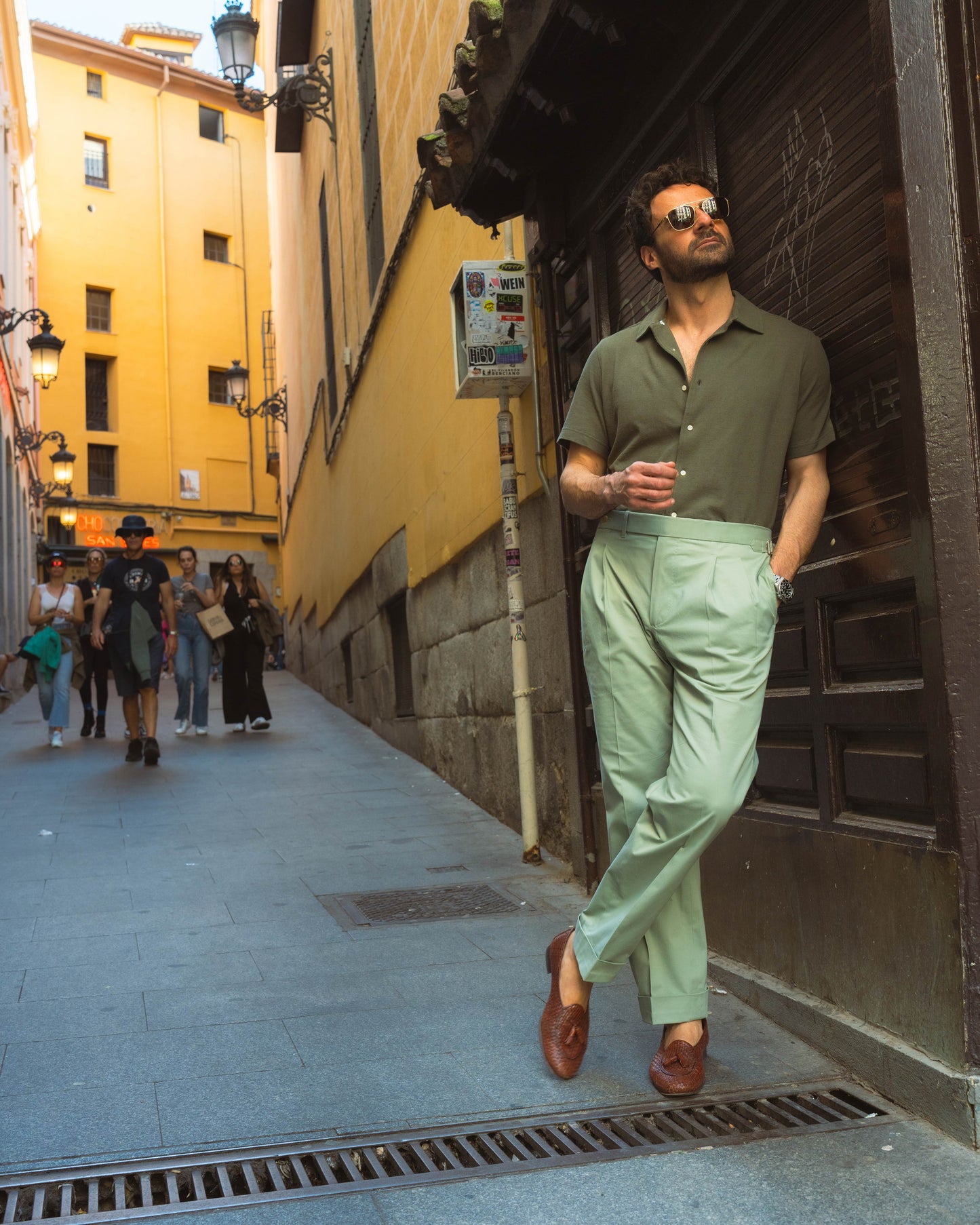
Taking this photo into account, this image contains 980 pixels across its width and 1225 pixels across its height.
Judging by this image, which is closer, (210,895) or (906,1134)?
(906,1134)

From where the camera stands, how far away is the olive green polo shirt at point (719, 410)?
9.52 feet

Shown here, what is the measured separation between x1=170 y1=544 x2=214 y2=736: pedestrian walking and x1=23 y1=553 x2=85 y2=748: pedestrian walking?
93cm

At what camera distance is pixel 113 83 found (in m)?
34.3

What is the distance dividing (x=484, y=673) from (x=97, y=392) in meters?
29.3

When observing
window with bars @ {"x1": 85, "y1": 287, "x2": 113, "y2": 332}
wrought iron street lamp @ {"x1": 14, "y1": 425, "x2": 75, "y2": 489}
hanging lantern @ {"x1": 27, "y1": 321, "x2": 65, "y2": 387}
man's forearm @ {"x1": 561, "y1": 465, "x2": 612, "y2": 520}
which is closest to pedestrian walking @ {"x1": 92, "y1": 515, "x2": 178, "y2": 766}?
hanging lantern @ {"x1": 27, "y1": 321, "x2": 65, "y2": 387}

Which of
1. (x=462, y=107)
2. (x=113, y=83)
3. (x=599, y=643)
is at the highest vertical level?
(x=113, y=83)

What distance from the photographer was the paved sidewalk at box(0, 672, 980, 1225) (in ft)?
8.18

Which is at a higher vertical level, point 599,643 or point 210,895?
point 599,643

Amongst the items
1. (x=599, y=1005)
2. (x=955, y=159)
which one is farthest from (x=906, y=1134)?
(x=955, y=159)

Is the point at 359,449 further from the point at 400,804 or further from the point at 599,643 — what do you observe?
the point at 599,643

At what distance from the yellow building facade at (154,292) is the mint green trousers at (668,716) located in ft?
97.7

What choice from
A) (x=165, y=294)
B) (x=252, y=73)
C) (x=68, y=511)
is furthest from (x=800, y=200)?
(x=165, y=294)

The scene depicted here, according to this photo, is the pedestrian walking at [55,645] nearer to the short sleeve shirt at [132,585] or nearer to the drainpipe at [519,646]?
the short sleeve shirt at [132,585]

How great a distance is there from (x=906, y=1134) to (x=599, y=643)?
1.23 metres
